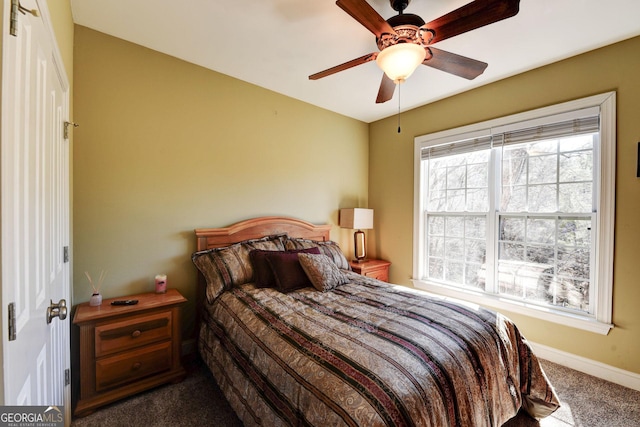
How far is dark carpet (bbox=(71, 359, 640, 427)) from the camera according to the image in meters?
1.77

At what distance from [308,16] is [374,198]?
262 centimetres

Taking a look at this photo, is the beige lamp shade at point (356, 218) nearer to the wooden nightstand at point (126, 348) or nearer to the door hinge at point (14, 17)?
the wooden nightstand at point (126, 348)

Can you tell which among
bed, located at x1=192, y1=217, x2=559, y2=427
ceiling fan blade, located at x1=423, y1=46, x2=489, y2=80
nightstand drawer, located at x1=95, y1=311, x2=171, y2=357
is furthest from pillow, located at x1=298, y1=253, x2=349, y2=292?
ceiling fan blade, located at x1=423, y1=46, x2=489, y2=80

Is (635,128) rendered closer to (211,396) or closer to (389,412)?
(389,412)

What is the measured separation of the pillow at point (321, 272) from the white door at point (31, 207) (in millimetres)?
1603

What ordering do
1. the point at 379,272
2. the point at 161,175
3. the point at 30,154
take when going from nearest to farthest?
the point at 30,154
the point at 161,175
the point at 379,272

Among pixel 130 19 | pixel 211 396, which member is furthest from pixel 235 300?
pixel 130 19

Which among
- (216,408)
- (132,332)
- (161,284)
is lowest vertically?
(216,408)

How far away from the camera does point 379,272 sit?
144 inches

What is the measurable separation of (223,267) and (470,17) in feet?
7.81

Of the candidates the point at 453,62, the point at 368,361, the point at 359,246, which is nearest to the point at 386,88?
the point at 453,62

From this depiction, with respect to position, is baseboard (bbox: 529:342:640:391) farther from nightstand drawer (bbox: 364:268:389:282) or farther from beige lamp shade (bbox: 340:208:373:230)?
beige lamp shade (bbox: 340:208:373:230)

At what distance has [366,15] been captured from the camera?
143 centimetres

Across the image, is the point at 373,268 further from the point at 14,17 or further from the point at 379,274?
the point at 14,17
